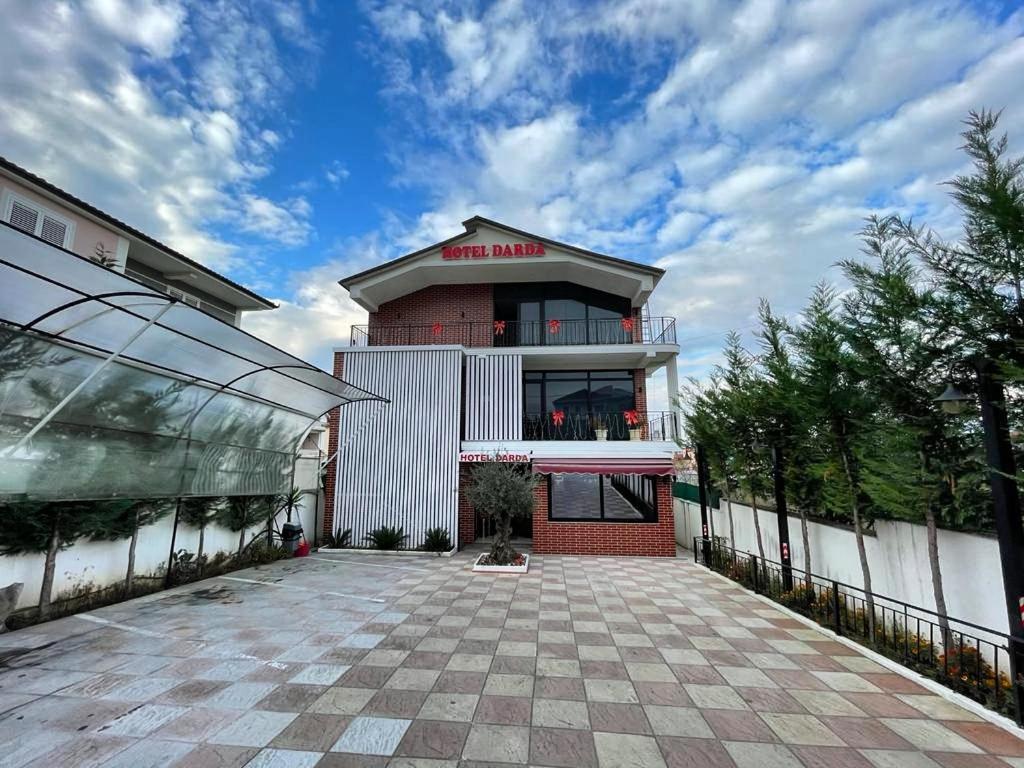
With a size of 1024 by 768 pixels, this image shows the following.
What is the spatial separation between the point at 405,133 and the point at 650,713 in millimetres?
11942

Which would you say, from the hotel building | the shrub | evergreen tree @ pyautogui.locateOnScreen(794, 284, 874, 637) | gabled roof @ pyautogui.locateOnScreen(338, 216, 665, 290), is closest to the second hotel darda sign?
the hotel building

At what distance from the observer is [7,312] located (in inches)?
195

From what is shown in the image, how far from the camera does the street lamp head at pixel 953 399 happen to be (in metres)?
3.92

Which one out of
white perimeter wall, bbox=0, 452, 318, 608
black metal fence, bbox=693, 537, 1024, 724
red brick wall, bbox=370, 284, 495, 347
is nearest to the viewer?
black metal fence, bbox=693, 537, 1024, 724

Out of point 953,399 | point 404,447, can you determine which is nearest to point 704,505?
point 953,399

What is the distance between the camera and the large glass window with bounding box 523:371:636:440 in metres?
14.4

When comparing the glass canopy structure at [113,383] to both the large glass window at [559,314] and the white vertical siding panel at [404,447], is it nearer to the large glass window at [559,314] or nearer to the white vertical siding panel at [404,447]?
the white vertical siding panel at [404,447]

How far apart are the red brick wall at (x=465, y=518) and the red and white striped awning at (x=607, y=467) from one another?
276 cm

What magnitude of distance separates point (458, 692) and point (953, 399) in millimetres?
5541

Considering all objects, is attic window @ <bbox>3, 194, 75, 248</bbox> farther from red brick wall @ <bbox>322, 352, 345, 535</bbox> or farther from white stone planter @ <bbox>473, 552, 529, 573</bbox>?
white stone planter @ <bbox>473, 552, 529, 573</bbox>

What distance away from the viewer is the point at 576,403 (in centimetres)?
1507

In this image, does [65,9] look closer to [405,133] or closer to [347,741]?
[405,133]

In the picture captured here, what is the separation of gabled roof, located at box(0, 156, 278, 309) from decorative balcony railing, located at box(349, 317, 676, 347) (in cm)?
448

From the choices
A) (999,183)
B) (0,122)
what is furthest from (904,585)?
(0,122)
